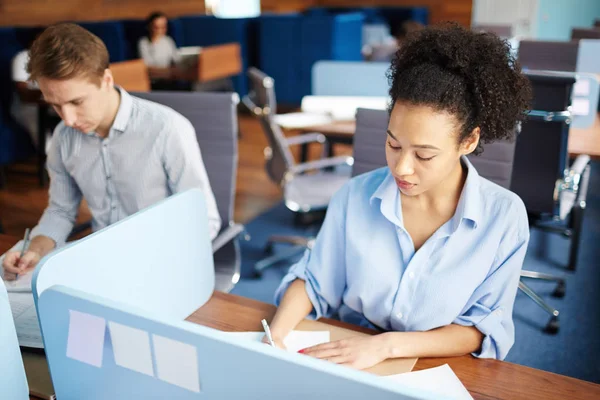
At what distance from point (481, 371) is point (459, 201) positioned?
0.32 m

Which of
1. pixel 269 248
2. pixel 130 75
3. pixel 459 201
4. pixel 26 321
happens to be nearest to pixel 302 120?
→ pixel 269 248

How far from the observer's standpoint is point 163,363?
2.33ft

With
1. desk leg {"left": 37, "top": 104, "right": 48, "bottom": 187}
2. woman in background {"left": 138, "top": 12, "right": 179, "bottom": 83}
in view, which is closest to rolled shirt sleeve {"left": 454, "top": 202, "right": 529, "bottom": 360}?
desk leg {"left": 37, "top": 104, "right": 48, "bottom": 187}

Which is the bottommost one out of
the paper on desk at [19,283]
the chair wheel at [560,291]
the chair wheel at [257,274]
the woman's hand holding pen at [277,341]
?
the chair wheel at [257,274]

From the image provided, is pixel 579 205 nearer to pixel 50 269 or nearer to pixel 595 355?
pixel 595 355

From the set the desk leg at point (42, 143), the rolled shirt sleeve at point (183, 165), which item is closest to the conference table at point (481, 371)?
the rolled shirt sleeve at point (183, 165)

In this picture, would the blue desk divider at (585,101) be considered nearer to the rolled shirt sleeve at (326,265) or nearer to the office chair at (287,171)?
the office chair at (287,171)

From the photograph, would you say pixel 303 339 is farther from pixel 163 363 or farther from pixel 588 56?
pixel 588 56

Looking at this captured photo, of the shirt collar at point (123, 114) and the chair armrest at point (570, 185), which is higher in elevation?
the shirt collar at point (123, 114)

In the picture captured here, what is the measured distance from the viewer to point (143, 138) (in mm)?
1669

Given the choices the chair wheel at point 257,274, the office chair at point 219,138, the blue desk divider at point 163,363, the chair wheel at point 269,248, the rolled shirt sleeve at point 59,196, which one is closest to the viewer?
the blue desk divider at point 163,363

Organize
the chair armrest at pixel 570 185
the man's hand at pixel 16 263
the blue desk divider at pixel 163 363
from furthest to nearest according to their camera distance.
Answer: the chair armrest at pixel 570 185
the man's hand at pixel 16 263
the blue desk divider at pixel 163 363

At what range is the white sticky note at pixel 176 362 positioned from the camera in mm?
683

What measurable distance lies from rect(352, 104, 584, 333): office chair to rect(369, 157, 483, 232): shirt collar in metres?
0.42
